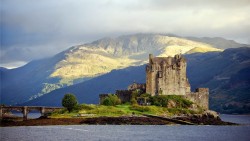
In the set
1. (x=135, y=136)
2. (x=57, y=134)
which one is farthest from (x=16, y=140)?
(x=135, y=136)

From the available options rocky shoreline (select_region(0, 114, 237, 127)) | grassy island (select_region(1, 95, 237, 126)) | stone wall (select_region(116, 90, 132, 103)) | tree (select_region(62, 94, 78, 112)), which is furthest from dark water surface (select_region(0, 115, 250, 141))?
stone wall (select_region(116, 90, 132, 103))

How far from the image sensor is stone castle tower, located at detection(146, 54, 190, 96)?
192m

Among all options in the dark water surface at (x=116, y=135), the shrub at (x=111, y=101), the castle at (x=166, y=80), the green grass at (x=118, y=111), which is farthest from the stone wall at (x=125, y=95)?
the dark water surface at (x=116, y=135)

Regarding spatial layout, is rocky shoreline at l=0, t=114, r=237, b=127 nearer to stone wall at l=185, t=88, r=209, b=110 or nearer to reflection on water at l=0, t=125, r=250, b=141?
reflection on water at l=0, t=125, r=250, b=141

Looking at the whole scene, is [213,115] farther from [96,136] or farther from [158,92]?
[96,136]

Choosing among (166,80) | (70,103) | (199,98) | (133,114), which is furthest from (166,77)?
(70,103)

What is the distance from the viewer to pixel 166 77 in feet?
632

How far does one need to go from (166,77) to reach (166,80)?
106cm

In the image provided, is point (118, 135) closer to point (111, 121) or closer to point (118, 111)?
point (111, 121)

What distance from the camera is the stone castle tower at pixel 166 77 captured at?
19150 cm

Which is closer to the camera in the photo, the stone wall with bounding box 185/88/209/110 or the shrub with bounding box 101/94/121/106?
the shrub with bounding box 101/94/121/106

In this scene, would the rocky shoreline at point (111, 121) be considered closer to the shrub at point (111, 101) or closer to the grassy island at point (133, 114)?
the grassy island at point (133, 114)

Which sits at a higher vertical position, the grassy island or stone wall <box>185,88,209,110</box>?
stone wall <box>185,88,209,110</box>

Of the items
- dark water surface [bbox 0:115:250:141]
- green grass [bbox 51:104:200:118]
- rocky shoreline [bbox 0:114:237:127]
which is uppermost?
green grass [bbox 51:104:200:118]
